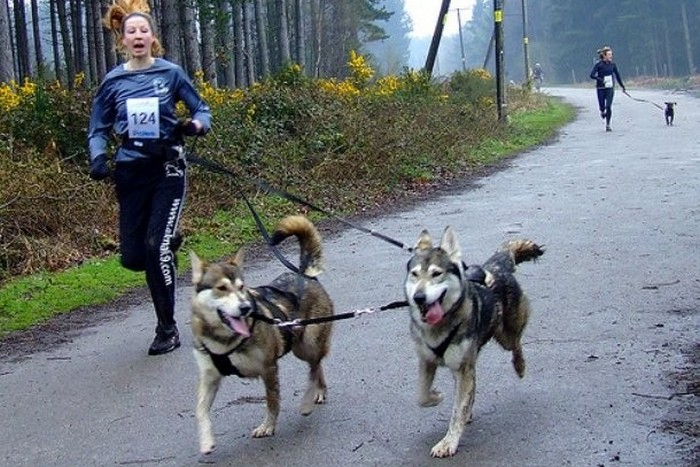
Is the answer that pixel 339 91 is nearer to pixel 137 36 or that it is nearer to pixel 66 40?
pixel 137 36

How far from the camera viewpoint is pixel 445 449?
4.80m

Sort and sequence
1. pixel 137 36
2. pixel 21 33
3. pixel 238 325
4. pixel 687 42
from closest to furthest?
pixel 238 325
pixel 137 36
pixel 21 33
pixel 687 42

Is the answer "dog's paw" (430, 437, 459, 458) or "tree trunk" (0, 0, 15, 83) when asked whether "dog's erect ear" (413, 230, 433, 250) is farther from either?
"tree trunk" (0, 0, 15, 83)

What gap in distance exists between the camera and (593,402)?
5.48 meters

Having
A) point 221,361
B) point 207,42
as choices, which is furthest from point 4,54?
point 221,361

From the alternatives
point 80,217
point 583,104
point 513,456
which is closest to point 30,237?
point 80,217

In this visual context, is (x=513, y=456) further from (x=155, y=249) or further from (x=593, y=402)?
(x=155, y=249)

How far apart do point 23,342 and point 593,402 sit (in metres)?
4.72

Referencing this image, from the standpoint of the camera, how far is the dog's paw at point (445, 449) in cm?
480

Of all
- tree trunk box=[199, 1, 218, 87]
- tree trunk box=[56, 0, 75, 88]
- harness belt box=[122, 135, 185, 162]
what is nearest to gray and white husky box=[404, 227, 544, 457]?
harness belt box=[122, 135, 185, 162]

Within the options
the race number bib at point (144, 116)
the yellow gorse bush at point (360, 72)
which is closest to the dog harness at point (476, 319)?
the race number bib at point (144, 116)

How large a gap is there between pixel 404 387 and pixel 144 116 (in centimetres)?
268

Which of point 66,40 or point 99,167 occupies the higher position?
point 66,40

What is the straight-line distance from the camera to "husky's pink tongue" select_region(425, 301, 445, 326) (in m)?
4.86
